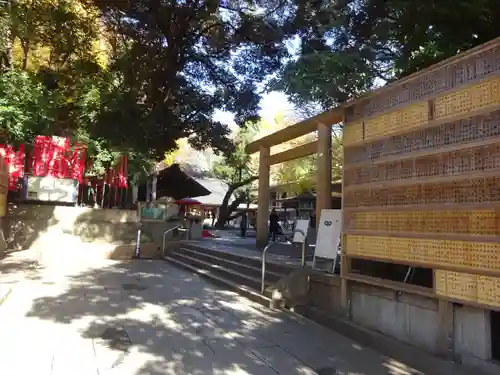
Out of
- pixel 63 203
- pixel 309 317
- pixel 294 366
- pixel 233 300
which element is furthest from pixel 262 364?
pixel 63 203

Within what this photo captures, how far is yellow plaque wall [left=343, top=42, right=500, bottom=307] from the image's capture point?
164 inches

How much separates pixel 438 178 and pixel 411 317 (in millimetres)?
1570

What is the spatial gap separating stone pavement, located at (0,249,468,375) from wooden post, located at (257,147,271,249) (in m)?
3.66

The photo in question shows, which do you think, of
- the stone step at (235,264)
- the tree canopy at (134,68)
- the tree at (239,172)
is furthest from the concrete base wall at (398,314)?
the tree at (239,172)

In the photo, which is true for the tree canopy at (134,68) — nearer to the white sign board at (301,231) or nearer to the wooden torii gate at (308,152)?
the wooden torii gate at (308,152)

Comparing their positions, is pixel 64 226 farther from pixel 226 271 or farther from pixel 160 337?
pixel 160 337

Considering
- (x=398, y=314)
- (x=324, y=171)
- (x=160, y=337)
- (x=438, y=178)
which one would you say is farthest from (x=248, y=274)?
(x=438, y=178)

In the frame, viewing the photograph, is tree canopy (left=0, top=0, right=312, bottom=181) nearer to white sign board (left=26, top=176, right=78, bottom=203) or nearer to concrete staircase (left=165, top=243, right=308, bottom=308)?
white sign board (left=26, top=176, right=78, bottom=203)

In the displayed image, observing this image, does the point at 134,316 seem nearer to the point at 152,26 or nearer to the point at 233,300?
the point at 233,300

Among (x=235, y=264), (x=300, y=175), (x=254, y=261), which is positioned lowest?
(x=235, y=264)

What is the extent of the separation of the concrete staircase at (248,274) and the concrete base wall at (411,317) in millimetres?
389

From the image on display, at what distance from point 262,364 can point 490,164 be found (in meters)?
2.95

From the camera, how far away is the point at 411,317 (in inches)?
196

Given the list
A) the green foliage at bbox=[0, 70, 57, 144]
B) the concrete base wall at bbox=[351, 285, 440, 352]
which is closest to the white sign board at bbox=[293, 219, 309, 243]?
the concrete base wall at bbox=[351, 285, 440, 352]
